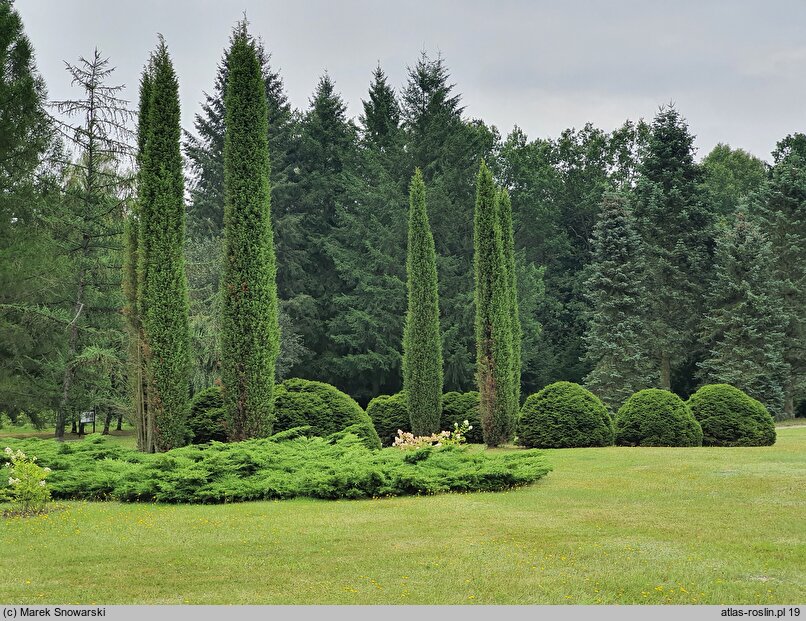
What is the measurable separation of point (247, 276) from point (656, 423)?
977cm

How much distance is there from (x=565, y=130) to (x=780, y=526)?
4167 cm

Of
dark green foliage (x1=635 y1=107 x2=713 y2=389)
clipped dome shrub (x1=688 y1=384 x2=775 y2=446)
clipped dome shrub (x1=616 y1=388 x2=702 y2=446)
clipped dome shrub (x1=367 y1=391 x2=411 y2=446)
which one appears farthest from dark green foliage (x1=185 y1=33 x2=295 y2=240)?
clipped dome shrub (x1=688 y1=384 x2=775 y2=446)

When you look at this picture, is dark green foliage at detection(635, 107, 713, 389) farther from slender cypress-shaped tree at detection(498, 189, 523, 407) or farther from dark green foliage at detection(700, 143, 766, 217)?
slender cypress-shaped tree at detection(498, 189, 523, 407)

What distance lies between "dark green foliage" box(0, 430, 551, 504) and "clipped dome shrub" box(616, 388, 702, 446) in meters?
5.97

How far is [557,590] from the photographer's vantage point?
19.4 ft

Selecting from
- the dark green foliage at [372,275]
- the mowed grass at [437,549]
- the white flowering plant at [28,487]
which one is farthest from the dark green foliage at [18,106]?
the mowed grass at [437,549]

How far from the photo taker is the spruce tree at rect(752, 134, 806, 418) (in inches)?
1345

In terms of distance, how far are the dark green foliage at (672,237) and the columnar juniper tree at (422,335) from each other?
17789mm

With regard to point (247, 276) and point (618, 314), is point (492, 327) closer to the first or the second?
point (247, 276)

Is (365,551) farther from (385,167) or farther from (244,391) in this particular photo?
(385,167)

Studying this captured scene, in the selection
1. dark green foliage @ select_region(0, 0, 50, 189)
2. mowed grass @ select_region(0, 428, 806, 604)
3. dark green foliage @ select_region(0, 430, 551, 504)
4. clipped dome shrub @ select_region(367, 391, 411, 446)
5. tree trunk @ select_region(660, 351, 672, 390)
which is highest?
dark green foliage @ select_region(0, 0, 50, 189)

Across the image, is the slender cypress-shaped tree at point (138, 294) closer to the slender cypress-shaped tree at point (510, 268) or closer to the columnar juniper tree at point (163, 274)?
the columnar juniper tree at point (163, 274)

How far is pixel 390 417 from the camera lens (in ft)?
66.7

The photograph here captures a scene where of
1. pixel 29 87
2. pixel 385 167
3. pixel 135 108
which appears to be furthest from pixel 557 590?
pixel 385 167
